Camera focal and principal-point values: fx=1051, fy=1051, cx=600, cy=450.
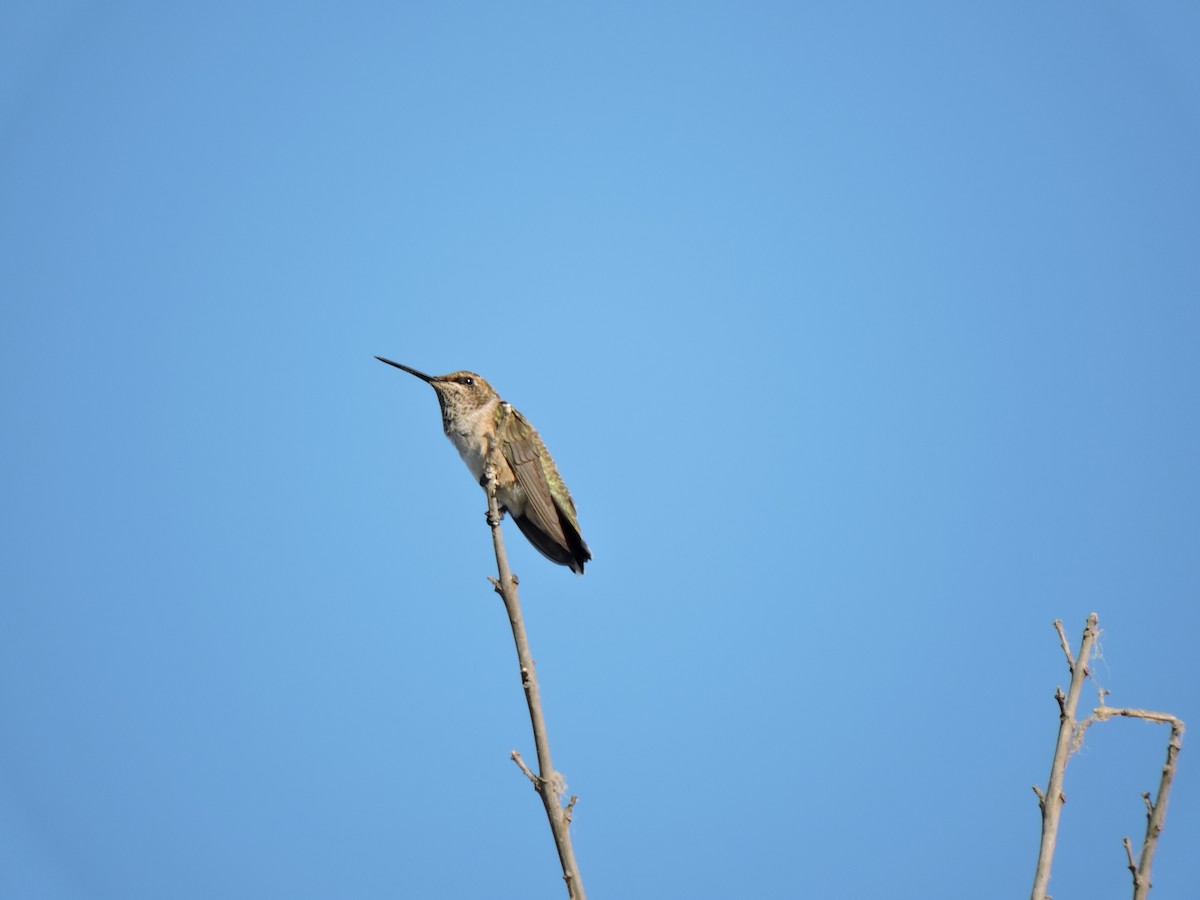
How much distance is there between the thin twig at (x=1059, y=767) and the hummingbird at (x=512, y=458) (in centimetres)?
666

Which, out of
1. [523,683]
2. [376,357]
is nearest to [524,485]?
[376,357]

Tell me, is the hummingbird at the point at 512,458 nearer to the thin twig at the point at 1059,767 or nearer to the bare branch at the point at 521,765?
the bare branch at the point at 521,765

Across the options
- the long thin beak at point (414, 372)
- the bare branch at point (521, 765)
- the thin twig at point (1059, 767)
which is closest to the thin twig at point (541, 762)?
the bare branch at point (521, 765)

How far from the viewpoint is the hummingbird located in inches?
379

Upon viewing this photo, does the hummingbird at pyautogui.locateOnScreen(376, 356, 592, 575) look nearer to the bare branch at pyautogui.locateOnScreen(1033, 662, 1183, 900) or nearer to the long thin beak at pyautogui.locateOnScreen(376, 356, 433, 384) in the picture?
the long thin beak at pyautogui.locateOnScreen(376, 356, 433, 384)

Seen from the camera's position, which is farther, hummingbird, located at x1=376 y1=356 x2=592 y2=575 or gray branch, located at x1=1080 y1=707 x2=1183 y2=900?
hummingbird, located at x1=376 y1=356 x2=592 y2=575

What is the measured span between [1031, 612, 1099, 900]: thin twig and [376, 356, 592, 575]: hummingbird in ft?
Result: 21.8

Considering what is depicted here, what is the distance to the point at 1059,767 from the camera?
313 cm

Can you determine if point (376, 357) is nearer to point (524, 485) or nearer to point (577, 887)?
point (524, 485)

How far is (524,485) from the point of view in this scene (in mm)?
9852

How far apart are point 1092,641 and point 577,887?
180 centimetres

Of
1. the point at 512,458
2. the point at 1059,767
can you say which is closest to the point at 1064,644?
the point at 1059,767

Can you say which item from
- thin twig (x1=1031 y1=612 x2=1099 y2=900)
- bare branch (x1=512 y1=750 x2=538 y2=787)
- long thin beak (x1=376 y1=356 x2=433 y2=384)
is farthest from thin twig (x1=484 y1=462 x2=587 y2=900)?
long thin beak (x1=376 y1=356 x2=433 y2=384)

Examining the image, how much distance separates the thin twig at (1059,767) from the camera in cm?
306
